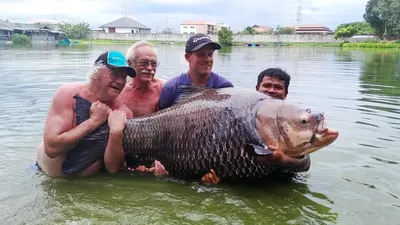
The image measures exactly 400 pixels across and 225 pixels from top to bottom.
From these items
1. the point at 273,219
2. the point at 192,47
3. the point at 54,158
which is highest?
the point at 192,47

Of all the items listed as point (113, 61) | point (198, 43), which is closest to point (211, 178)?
point (113, 61)

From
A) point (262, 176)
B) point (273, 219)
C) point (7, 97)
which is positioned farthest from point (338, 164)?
point (7, 97)

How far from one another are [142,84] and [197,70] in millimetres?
864

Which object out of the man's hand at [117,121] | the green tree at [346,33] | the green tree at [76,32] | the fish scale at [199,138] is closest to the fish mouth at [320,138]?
the fish scale at [199,138]

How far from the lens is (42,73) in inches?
719

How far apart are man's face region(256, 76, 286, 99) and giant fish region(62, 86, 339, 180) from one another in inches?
18.4

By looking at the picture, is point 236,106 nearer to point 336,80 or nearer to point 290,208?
point 290,208

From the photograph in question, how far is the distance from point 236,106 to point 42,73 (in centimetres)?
1566

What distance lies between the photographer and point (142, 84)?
5953 millimetres

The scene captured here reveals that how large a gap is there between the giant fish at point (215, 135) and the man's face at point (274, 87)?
47 cm

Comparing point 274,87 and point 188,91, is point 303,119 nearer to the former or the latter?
point 274,87

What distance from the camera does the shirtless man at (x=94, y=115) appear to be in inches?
180

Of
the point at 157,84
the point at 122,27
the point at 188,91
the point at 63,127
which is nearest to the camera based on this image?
the point at 63,127

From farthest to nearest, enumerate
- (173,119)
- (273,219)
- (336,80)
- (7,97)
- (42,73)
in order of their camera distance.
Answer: (42,73)
(336,80)
(7,97)
(173,119)
(273,219)
